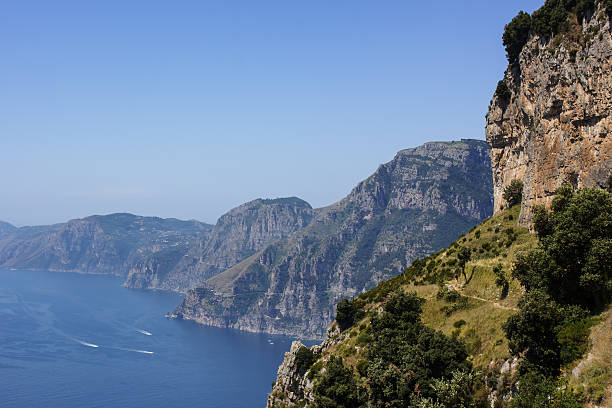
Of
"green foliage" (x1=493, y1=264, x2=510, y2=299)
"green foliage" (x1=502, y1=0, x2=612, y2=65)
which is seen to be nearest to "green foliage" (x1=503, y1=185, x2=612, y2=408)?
"green foliage" (x1=493, y1=264, x2=510, y2=299)

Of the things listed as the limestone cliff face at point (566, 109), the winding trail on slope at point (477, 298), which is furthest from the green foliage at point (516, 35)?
the winding trail on slope at point (477, 298)

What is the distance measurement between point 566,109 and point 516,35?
27.5m

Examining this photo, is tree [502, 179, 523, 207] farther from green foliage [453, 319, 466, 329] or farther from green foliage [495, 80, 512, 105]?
green foliage [453, 319, 466, 329]

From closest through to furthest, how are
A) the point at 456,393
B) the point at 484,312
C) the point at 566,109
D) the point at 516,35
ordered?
the point at 456,393
the point at 484,312
the point at 566,109
the point at 516,35

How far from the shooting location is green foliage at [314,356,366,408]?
55719 mm

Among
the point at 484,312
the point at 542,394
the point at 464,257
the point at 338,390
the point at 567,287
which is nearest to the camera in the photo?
the point at 542,394

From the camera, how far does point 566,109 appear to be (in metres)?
62.4

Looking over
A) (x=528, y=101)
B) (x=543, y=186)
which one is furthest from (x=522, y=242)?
(x=528, y=101)

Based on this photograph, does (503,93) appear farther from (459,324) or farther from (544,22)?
(459,324)

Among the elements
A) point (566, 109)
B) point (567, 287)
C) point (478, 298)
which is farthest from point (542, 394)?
point (566, 109)

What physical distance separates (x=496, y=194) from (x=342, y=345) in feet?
158

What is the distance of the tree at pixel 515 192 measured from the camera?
8719 centimetres

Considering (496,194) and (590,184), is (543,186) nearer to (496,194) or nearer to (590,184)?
(590,184)

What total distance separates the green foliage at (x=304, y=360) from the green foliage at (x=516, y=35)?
6419 centimetres
